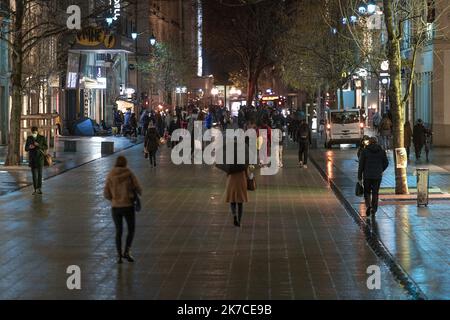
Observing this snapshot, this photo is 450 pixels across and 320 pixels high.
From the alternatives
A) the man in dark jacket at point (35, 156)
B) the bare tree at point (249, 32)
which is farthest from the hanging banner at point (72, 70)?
the man in dark jacket at point (35, 156)

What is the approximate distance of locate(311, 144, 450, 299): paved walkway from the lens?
12211 mm

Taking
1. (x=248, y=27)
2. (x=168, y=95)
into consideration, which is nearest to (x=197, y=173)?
(x=248, y=27)

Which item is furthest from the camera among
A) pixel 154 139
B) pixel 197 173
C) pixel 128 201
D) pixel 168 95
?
pixel 168 95

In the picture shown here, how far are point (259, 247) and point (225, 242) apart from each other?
0.76 metres

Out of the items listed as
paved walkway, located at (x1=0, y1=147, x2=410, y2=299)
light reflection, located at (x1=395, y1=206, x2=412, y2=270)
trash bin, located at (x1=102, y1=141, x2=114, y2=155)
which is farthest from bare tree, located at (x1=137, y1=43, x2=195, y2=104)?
light reflection, located at (x1=395, y1=206, x2=412, y2=270)

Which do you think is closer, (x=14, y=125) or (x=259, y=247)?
(x=259, y=247)

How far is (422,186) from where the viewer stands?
2055 centimetres

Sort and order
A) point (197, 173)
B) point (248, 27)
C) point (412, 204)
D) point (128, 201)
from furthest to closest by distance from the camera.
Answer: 1. point (248, 27)
2. point (197, 173)
3. point (412, 204)
4. point (128, 201)

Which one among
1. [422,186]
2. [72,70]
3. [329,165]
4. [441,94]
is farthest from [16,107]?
[72,70]

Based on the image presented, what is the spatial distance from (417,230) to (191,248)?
167 inches

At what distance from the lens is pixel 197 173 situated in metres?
31.5
